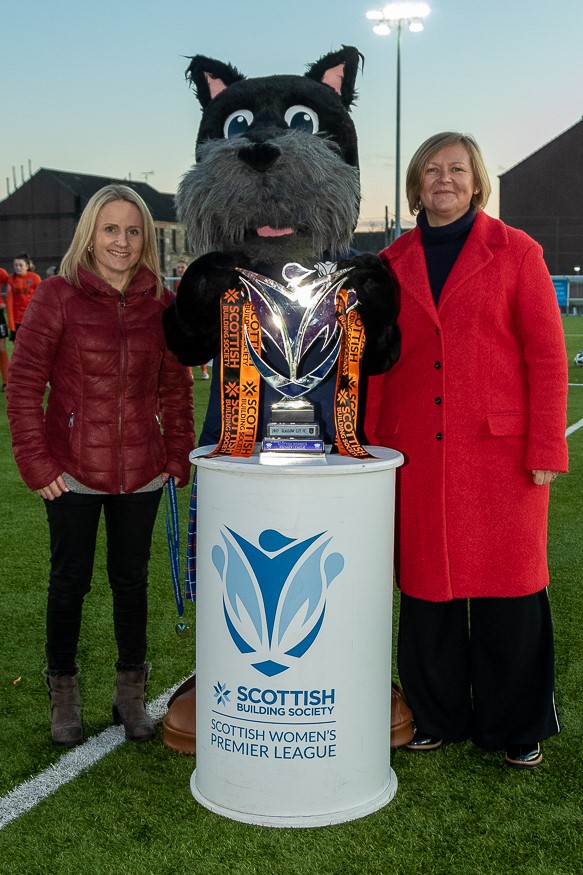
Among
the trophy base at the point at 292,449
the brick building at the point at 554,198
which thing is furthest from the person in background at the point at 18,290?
the brick building at the point at 554,198

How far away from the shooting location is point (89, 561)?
3.02 m

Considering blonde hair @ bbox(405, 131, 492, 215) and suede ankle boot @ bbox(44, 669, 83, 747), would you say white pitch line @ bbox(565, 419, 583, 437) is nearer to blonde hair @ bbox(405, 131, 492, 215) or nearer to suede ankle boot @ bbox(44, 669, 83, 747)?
blonde hair @ bbox(405, 131, 492, 215)

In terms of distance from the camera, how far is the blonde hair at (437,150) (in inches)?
113

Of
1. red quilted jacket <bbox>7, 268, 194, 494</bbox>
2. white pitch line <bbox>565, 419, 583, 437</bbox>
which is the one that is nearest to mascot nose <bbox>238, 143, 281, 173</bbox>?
red quilted jacket <bbox>7, 268, 194, 494</bbox>

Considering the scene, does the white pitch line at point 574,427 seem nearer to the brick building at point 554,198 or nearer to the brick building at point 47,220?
the brick building at point 47,220

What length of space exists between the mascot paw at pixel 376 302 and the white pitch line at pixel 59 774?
4.90 ft

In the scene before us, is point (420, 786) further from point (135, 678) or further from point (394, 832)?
point (135, 678)

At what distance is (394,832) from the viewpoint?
2.57 meters

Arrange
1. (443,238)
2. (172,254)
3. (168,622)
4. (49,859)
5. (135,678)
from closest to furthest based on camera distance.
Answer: (49,859)
(443,238)
(135,678)
(168,622)
(172,254)

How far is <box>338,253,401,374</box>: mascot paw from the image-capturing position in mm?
2734

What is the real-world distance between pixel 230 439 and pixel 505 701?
121 centimetres

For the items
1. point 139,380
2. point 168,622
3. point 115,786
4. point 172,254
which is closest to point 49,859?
point 115,786

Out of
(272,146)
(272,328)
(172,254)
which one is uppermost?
(172,254)

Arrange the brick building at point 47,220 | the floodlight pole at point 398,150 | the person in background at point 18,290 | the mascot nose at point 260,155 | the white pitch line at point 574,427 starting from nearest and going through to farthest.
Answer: the mascot nose at point 260,155 < the white pitch line at point 574,427 < the person in background at point 18,290 < the floodlight pole at point 398,150 < the brick building at point 47,220
